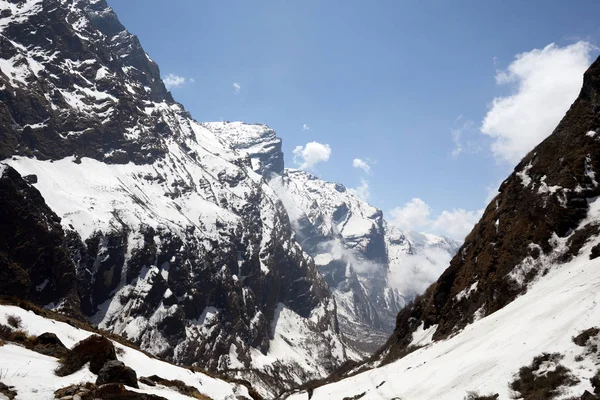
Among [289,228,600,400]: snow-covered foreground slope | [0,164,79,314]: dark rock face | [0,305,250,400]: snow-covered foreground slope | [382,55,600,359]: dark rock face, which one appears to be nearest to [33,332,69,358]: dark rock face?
[0,305,250,400]: snow-covered foreground slope

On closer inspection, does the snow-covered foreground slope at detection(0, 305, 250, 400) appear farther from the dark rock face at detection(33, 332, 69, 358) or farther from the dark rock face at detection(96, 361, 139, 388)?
the dark rock face at detection(33, 332, 69, 358)

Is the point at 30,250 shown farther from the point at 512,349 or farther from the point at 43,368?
the point at 512,349

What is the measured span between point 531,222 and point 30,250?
195 meters

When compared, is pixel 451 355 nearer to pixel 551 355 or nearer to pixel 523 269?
pixel 551 355

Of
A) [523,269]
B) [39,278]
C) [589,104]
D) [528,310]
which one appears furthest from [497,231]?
[39,278]

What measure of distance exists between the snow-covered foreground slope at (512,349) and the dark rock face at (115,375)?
69.6ft

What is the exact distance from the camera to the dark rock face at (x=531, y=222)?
5959 cm

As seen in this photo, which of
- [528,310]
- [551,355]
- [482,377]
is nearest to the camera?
[551,355]

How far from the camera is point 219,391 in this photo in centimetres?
4566

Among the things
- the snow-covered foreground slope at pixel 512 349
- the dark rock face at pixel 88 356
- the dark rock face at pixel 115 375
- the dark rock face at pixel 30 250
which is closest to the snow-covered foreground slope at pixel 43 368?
the dark rock face at pixel 88 356

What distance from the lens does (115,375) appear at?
22.0m

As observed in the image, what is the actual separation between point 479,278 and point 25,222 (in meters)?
188

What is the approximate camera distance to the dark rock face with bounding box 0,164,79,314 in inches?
6826

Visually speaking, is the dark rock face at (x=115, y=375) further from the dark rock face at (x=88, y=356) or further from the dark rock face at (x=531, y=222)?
the dark rock face at (x=531, y=222)
